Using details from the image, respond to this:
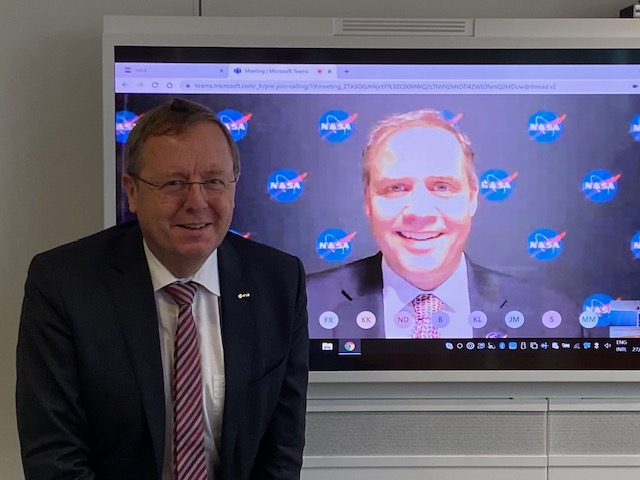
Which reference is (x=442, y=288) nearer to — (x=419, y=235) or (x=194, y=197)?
(x=419, y=235)

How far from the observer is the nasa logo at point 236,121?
7.01 ft

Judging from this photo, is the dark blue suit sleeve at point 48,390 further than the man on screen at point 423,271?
No

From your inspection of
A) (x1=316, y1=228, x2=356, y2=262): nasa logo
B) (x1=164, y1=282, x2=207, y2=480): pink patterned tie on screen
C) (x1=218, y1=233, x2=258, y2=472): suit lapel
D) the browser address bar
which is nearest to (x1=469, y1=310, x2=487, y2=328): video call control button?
(x1=316, y1=228, x2=356, y2=262): nasa logo

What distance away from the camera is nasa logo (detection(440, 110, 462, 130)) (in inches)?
85.4

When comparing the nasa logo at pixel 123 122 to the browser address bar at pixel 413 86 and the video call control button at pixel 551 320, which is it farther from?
the video call control button at pixel 551 320

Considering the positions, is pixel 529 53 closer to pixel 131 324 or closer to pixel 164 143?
pixel 164 143

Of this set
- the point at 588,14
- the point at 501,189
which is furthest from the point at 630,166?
the point at 588,14

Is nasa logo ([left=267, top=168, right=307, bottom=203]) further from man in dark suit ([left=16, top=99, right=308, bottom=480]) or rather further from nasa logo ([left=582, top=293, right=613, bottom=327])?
nasa logo ([left=582, top=293, right=613, bottom=327])

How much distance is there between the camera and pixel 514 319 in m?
2.19

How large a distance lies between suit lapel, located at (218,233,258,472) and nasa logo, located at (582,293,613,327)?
109 centimetres

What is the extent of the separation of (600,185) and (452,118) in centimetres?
49

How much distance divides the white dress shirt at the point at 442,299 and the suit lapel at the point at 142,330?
A: 837 millimetres

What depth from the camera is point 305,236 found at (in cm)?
217

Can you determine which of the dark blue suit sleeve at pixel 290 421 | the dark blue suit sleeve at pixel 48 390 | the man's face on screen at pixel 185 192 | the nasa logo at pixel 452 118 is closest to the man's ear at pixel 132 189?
the man's face on screen at pixel 185 192
